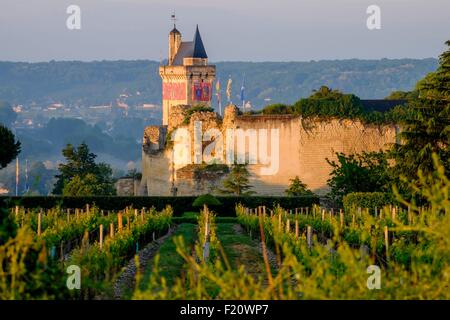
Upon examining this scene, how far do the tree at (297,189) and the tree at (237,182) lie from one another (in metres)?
1.42

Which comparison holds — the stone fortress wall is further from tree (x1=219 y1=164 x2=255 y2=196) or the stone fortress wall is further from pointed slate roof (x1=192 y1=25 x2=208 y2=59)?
pointed slate roof (x1=192 y1=25 x2=208 y2=59)

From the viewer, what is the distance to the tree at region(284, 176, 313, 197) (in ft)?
158

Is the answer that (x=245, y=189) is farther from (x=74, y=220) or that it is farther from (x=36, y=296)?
(x=36, y=296)

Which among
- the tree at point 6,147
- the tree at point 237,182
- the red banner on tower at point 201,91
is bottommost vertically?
the tree at point 237,182

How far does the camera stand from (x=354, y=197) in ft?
127

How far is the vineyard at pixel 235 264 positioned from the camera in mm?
10172

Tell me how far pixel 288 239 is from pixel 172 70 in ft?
275

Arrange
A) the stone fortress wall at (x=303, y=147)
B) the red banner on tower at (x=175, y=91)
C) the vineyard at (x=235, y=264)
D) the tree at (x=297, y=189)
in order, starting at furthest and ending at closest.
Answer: the red banner on tower at (x=175, y=91)
the stone fortress wall at (x=303, y=147)
the tree at (x=297, y=189)
the vineyard at (x=235, y=264)

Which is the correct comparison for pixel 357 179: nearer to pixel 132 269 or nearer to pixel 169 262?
pixel 169 262

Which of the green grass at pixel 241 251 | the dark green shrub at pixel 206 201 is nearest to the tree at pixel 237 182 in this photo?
the dark green shrub at pixel 206 201

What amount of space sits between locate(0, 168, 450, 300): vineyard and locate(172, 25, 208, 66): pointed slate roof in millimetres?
73164

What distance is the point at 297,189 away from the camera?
48.5 meters

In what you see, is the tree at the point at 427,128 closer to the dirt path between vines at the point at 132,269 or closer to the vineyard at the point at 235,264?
the vineyard at the point at 235,264
